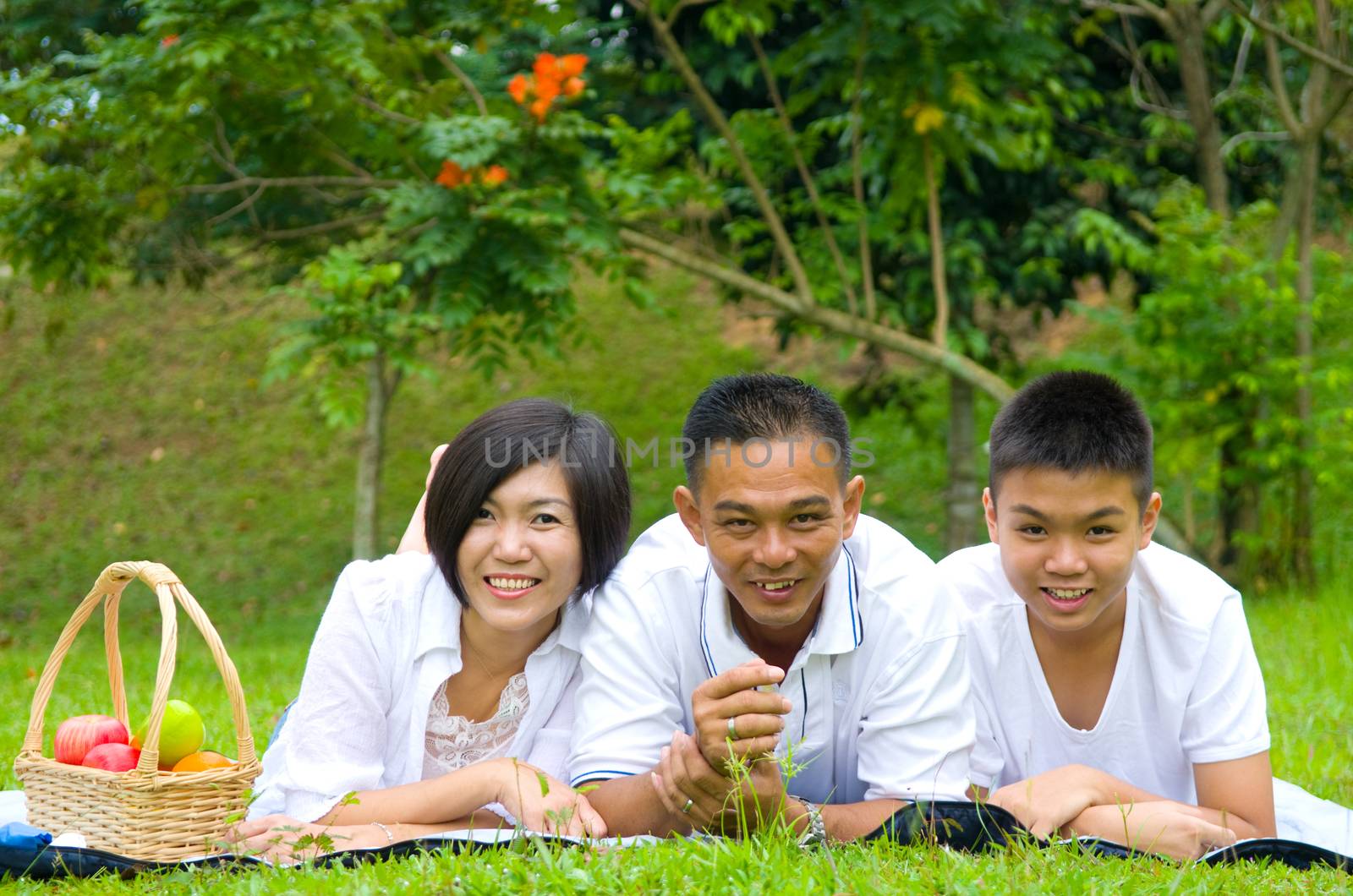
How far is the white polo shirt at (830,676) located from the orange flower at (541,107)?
3.85 metres

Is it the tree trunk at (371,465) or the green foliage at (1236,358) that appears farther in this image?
the tree trunk at (371,465)

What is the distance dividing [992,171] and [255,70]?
4928mm

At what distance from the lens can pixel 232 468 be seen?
1341 centimetres

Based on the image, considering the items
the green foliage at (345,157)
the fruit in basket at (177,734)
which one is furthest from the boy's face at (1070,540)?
the green foliage at (345,157)

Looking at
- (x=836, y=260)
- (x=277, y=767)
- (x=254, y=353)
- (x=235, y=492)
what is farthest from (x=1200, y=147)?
(x=254, y=353)

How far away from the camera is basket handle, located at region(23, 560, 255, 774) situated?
3.09 metres

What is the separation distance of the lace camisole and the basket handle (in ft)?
1.59

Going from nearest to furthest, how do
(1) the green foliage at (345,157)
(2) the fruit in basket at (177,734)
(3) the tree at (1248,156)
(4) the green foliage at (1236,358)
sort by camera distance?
1. (2) the fruit in basket at (177,734)
2. (1) the green foliage at (345,157)
3. (4) the green foliage at (1236,358)
4. (3) the tree at (1248,156)

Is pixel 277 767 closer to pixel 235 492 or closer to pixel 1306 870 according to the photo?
pixel 1306 870

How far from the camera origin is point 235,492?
13.0 metres

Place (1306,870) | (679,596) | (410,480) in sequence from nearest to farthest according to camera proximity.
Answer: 1. (1306,870)
2. (679,596)
3. (410,480)

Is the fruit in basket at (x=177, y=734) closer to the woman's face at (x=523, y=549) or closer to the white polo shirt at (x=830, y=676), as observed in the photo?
the woman's face at (x=523, y=549)

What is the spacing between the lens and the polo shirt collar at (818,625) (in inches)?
128

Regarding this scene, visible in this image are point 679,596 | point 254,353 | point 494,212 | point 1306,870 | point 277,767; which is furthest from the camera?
point 254,353
